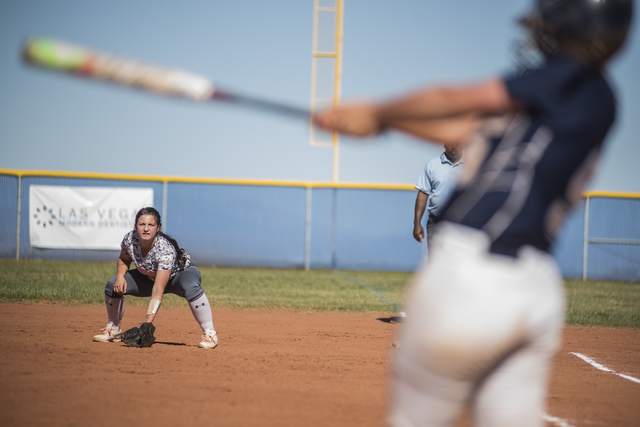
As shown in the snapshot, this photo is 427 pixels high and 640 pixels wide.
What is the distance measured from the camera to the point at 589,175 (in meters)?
1.62

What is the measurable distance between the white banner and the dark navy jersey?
15134 millimetres

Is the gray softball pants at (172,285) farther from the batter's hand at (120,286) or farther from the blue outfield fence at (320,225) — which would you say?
the blue outfield fence at (320,225)

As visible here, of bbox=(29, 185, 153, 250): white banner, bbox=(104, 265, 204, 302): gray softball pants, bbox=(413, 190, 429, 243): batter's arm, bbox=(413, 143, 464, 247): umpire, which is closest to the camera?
bbox=(104, 265, 204, 302): gray softball pants

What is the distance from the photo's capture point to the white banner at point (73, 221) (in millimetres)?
15656

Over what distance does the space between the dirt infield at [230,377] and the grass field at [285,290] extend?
5.56ft

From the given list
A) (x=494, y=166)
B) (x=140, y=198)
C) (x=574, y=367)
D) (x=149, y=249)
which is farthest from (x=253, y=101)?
(x=140, y=198)

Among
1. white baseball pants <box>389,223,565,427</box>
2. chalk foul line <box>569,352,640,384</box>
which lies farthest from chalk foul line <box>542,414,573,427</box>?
white baseball pants <box>389,223,565,427</box>

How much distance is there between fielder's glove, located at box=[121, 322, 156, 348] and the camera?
562cm

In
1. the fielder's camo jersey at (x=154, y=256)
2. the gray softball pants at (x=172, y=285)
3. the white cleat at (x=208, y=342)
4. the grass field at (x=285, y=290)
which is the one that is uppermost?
the fielder's camo jersey at (x=154, y=256)

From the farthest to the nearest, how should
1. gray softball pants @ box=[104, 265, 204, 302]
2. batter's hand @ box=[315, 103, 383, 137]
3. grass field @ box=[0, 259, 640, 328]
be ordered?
1. grass field @ box=[0, 259, 640, 328]
2. gray softball pants @ box=[104, 265, 204, 302]
3. batter's hand @ box=[315, 103, 383, 137]

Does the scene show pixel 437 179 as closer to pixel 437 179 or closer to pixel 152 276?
pixel 437 179

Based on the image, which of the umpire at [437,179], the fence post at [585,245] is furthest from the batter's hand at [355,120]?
the fence post at [585,245]

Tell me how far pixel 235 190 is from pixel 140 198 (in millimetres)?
2691

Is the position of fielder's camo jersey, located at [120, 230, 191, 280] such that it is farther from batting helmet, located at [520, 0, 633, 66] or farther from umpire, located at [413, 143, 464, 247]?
batting helmet, located at [520, 0, 633, 66]
